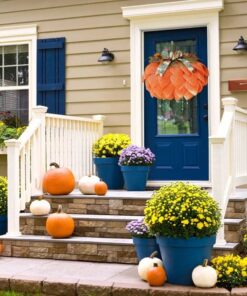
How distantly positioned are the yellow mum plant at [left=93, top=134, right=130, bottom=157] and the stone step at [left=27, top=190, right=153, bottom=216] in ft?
2.84

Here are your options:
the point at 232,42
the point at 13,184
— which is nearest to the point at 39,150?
the point at 13,184

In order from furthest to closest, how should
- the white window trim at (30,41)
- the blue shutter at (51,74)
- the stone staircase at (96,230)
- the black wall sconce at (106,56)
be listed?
the white window trim at (30,41)
the blue shutter at (51,74)
the black wall sconce at (106,56)
the stone staircase at (96,230)

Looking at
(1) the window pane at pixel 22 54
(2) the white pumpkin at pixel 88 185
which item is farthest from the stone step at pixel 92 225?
(1) the window pane at pixel 22 54

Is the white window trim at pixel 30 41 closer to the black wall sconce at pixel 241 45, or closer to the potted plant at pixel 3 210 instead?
the potted plant at pixel 3 210

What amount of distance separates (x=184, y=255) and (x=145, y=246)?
0.56 m

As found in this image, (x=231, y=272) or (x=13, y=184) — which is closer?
(x=231, y=272)

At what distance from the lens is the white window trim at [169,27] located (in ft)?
22.9

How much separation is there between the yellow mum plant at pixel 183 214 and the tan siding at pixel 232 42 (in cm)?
265

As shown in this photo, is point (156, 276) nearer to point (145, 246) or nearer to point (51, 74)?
point (145, 246)

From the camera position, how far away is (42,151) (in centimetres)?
655

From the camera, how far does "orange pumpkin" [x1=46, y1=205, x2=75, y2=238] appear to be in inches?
221

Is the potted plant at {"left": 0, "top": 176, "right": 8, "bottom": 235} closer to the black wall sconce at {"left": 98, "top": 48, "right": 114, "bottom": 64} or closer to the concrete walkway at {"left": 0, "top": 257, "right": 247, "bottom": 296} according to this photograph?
the concrete walkway at {"left": 0, "top": 257, "right": 247, "bottom": 296}

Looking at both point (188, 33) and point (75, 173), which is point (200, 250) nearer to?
point (75, 173)

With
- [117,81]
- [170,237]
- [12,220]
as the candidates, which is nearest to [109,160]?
[117,81]
